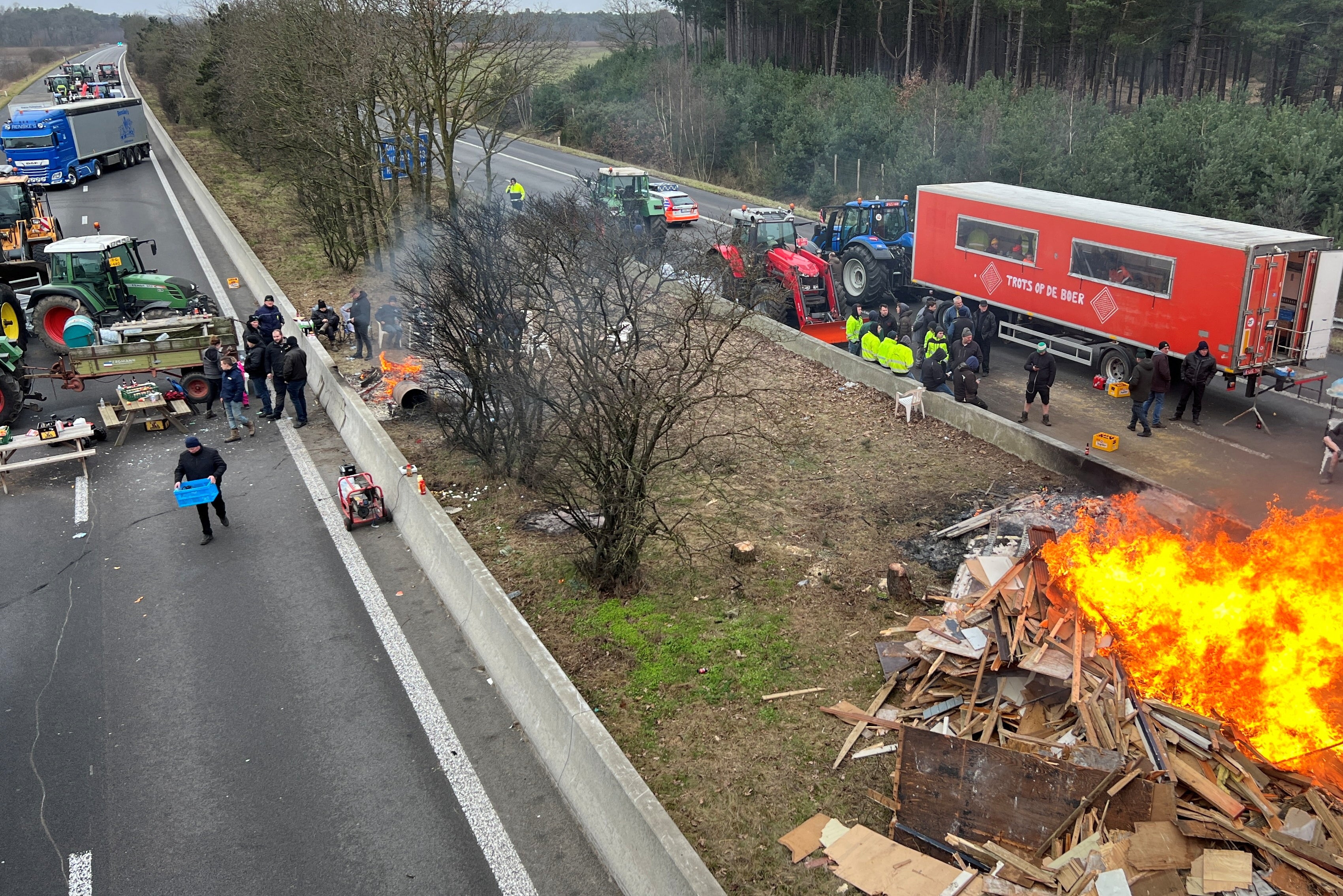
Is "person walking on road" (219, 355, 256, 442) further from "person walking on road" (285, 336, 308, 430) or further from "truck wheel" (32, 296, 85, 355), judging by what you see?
"truck wheel" (32, 296, 85, 355)

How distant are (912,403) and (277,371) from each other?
1024cm

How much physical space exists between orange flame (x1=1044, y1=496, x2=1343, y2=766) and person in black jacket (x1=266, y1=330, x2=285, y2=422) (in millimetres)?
12176

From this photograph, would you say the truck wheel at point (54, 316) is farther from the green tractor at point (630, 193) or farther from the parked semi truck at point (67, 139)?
the parked semi truck at point (67, 139)

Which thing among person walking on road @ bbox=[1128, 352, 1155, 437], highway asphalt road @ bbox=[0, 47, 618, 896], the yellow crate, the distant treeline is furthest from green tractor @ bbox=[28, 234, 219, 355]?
the distant treeline

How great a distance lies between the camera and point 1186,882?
5734 millimetres

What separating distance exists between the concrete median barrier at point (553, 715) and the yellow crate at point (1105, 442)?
917 centimetres

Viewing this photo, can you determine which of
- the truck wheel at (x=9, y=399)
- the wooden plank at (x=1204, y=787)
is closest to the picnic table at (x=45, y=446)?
the truck wheel at (x=9, y=399)

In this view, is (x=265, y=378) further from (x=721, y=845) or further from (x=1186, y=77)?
(x=1186, y=77)

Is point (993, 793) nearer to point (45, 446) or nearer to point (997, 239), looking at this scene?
point (45, 446)

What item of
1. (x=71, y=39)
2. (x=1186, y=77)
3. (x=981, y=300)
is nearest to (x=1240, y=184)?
(x=981, y=300)

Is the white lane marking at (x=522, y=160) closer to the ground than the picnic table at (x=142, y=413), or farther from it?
farther from it

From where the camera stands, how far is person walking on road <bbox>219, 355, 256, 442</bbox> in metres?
14.6

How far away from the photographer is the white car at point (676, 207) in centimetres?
3288

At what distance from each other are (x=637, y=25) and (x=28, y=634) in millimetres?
66698
